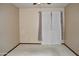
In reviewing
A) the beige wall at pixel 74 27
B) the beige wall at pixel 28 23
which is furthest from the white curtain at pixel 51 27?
the beige wall at pixel 74 27

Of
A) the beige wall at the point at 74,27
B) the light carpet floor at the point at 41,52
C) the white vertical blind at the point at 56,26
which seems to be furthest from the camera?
the white vertical blind at the point at 56,26

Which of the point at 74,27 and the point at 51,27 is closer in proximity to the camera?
the point at 74,27

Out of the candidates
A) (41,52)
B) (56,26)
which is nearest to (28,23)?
(56,26)

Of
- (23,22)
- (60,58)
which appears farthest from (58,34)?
(60,58)

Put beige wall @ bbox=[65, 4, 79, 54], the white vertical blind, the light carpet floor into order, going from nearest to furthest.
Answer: the light carpet floor < beige wall @ bbox=[65, 4, 79, 54] < the white vertical blind

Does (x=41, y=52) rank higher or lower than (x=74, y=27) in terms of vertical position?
lower

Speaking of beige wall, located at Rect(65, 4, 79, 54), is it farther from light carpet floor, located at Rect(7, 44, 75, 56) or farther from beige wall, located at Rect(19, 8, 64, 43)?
beige wall, located at Rect(19, 8, 64, 43)

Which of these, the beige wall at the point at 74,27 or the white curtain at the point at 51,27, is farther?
the white curtain at the point at 51,27

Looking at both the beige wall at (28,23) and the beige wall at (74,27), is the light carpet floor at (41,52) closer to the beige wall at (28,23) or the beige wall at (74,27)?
the beige wall at (74,27)

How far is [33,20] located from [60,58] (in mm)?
4272

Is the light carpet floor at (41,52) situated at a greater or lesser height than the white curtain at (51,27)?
lesser

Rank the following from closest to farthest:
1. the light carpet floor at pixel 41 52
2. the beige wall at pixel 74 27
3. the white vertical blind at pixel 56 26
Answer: the light carpet floor at pixel 41 52, the beige wall at pixel 74 27, the white vertical blind at pixel 56 26

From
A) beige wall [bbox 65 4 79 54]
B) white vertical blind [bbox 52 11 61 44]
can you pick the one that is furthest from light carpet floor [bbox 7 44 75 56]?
white vertical blind [bbox 52 11 61 44]

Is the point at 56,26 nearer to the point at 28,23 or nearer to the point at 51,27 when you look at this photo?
the point at 51,27
